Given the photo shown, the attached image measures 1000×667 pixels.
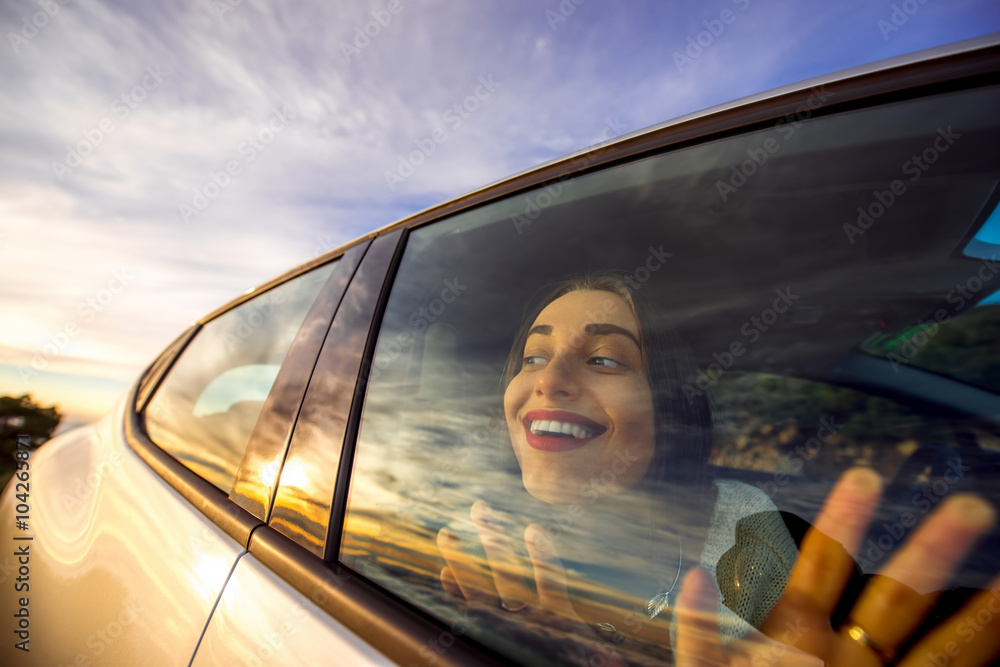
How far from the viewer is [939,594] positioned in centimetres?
63

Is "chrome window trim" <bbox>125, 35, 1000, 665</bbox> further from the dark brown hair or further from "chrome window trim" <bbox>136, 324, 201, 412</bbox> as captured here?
"chrome window trim" <bbox>136, 324, 201, 412</bbox>

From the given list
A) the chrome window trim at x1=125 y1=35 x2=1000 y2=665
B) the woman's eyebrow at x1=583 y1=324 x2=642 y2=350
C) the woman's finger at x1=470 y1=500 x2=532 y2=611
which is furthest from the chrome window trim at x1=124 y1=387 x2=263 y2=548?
the woman's eyebrow at x1=583 y1=324 x2=642 y2=350

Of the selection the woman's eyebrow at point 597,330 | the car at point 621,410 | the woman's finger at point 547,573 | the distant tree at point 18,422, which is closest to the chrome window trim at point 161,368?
the car at point 621,410

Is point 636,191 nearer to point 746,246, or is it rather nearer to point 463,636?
point 746,246

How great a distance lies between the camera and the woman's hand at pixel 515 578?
2.50 feet

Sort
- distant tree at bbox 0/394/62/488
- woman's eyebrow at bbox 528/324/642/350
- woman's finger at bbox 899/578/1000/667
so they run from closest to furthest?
woman's finger at bbox 899/578/1000/667
woman's eyebrow at bbox 528/324/642/350
distant tree at bbox 0/394/62/488

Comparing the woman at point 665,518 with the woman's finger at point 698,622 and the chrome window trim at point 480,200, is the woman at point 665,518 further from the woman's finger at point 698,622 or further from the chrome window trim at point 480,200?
the chrome window trim at point 480,200

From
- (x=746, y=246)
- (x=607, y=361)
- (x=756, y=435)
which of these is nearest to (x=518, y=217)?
(x=607, y=361)

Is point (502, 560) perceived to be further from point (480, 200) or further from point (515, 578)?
point (480, 200)

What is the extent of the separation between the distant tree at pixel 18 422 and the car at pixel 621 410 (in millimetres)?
6098

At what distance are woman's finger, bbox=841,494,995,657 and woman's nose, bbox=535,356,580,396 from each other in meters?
0.64

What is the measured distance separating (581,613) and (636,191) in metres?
0.92

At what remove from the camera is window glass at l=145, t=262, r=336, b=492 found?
5.49 feet

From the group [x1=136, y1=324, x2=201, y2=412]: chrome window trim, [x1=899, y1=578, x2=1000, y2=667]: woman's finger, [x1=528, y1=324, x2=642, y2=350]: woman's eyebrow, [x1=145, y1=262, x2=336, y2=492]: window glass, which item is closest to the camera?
[x1=899, y1=578, x2=1000, y2=667]: woman's finger
